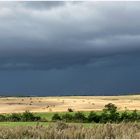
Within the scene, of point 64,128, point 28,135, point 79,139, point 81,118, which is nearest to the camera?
point 79,139

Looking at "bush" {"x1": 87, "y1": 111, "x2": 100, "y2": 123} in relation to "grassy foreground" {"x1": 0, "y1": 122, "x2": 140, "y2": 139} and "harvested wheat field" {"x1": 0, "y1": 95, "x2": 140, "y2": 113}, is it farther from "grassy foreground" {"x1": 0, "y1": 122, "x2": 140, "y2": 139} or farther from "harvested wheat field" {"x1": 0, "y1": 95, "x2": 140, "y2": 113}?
"harvested wheat field" {"x1": 0, "y1": 95, "x2": 140, "y2": 113}

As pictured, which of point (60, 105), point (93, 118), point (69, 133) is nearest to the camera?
point (69, 133)

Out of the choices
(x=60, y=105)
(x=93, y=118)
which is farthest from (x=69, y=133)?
(x=60, y=105)

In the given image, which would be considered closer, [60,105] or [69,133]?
[69,133]

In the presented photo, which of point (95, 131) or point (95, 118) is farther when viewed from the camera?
point (95, 118)

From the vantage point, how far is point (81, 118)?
191ft

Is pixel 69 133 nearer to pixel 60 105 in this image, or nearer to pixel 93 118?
pixel 93 118

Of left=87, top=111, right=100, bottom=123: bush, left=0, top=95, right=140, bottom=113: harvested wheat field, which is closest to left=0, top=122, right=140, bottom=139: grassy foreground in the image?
left=87, top=111, right=100, bottom=123: bush

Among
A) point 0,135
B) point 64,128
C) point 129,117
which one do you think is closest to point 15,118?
point 129,117

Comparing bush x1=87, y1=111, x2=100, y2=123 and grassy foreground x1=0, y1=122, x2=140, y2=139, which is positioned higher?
bush x1=87, y1=111, x2=100, y2=123

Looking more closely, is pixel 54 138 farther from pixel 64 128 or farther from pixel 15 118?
pixel 15 118

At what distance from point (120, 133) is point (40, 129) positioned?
5.89 metres

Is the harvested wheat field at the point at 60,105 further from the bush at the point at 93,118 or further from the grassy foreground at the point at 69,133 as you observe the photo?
the grassy foreground at the point at 69,133

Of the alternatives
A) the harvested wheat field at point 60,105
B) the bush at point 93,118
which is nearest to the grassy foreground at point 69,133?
the bush at point 93,118
